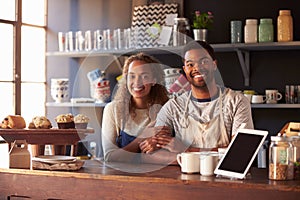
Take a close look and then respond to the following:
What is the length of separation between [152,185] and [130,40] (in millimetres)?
2663

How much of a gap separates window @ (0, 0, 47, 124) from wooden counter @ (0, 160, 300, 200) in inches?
97.9

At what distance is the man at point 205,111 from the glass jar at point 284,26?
4.58 feet

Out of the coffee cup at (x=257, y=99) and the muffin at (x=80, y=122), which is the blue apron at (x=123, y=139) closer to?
the muffin at (x=80, y=122)

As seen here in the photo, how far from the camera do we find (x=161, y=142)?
112 inches

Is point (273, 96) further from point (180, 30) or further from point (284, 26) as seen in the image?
point (180, 30)

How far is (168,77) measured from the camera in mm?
4676

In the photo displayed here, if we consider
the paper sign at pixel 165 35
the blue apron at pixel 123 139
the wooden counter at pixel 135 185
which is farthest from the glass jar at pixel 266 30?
the wooden counter at pixel 135 185

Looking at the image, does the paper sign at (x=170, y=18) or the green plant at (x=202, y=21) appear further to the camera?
the paper sign at (x=170, y=18)

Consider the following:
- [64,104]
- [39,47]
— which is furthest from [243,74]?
[39,47]

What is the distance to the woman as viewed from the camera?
119 inches

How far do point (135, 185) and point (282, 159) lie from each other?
1.90 ft

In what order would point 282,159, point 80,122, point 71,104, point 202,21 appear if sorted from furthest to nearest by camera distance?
point 71,104 < point 202,21 < point 80,122 < point 282,159

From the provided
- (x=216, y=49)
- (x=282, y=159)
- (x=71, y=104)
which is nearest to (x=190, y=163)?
(x=282, y=159)

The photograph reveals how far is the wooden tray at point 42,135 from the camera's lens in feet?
11.2
